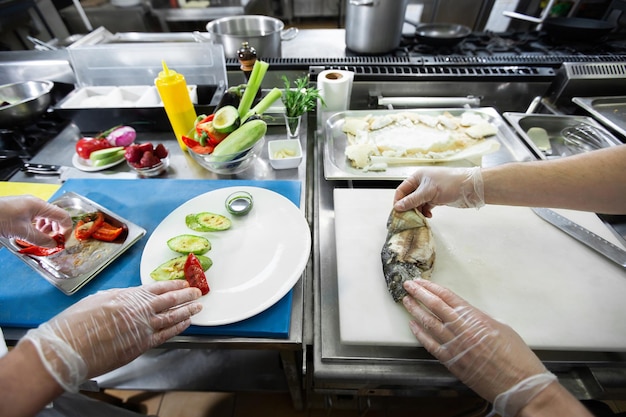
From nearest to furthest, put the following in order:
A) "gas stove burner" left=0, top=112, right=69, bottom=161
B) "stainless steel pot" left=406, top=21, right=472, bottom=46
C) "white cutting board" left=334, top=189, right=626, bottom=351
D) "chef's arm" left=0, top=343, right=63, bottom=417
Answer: "chef's arm" left=0, top=343, right=63, bottom=417 → "white cutting board" left=334, top=189, right=626, bottom=351 → "gas stove burner" left=0, top=112, right=69, bottom=161 → "stainless steel pot" left=406, top=21, right=472, bottom=46

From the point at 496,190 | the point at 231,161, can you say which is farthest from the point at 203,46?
the point at 496,190

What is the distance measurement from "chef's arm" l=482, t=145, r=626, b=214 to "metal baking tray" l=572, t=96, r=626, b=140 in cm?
95

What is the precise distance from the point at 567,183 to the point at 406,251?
56 centimetres

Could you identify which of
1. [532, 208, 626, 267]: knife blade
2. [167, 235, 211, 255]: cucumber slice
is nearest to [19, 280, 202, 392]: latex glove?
[167, 235, 211, 255]: cucumber slice

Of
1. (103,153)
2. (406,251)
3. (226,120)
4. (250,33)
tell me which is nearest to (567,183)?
(406,251)

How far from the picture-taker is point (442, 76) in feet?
5.57

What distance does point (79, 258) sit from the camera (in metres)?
0.95

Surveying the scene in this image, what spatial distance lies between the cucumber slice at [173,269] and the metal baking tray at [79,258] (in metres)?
0.18

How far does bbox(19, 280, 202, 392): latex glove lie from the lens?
0.63m

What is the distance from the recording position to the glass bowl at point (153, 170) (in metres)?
1.29

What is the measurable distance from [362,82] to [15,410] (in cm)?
190

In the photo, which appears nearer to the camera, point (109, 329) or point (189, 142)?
point (109, 329)

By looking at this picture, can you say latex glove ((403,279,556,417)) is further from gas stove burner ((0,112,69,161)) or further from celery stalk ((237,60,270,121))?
gas stove burner ((0,112,69,161))

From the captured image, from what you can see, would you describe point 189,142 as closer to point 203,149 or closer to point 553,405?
point 203,149
